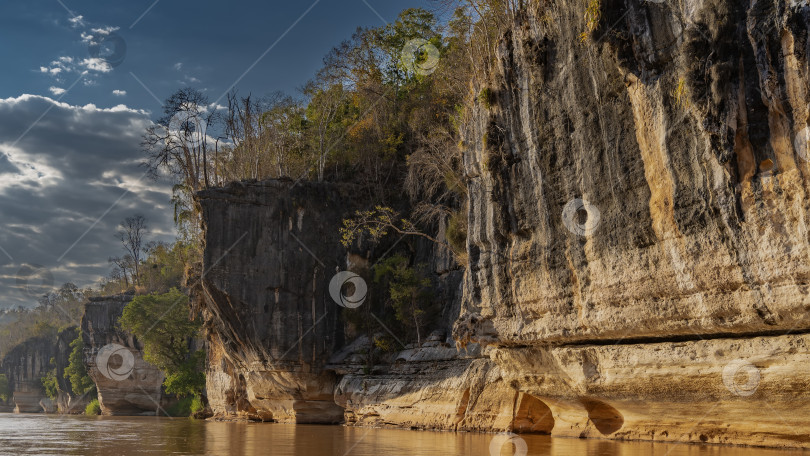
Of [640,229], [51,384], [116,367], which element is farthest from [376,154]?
[51,384]

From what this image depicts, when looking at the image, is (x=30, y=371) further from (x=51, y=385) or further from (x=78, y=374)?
(x=78, y=374)

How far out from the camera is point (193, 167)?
32.8 metres

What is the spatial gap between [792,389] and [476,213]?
8.43 metres

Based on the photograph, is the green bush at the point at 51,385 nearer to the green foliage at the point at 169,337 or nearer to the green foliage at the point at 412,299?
the green foliage at the point at 169,337

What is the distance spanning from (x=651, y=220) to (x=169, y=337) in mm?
36758

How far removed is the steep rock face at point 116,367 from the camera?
50.3 meters

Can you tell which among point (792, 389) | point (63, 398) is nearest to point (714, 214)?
point (792, 389)

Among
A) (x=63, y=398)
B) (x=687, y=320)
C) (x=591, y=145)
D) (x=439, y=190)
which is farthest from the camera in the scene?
(x=63, y=398)

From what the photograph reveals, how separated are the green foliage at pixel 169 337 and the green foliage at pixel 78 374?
20.3 metres

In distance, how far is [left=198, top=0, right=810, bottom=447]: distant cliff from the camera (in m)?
10.2

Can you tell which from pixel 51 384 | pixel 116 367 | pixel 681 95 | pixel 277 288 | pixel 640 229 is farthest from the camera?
pixel 51 384

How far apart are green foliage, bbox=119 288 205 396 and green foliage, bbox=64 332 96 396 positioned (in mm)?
20301

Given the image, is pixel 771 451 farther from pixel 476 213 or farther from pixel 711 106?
pixel 476 213

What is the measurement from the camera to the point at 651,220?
39.8ft
